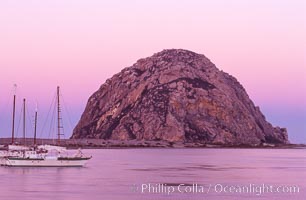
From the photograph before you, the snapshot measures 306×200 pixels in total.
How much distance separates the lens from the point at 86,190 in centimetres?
5250

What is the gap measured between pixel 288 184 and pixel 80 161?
111ft

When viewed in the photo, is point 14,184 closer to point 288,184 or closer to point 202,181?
point 202,181

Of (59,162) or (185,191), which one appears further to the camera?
(59,162)

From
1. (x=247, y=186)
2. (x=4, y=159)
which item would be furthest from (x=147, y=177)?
(x=4, y=159)

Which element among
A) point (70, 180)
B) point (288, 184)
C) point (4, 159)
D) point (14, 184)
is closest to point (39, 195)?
point (14, 184)

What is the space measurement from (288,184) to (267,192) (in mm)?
9984

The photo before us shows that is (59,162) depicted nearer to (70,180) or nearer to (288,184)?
(70,180)

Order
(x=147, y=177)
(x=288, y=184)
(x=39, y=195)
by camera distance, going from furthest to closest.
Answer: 1. (x=147, y=177)
2. (x=288, y=184)
3. (x=39, y=195)

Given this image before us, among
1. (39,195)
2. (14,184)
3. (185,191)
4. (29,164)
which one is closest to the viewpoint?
(39,195)

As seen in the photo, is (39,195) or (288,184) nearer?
(39,195)

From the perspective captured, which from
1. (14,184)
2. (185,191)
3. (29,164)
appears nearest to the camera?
(185,191)

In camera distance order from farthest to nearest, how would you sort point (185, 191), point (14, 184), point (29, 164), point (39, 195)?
point (29, 164), point (14, 184), point (185, 191), point (39, 195)

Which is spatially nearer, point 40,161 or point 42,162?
point 40,161

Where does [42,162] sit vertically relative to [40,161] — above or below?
below
